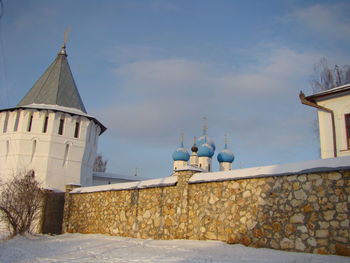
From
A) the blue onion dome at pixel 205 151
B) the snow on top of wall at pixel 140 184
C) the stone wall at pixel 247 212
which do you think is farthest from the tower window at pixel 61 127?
the blue onion dome at pixel 205 151

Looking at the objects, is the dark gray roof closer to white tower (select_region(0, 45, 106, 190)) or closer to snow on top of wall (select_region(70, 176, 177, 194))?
white tower (select_region(0, 45, 106, 190))

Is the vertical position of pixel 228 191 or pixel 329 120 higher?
pixel 329 120

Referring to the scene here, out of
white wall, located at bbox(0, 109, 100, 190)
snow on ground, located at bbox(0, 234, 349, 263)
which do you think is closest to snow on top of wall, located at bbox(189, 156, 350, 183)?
snow on ground, located at bbox(0, 234, 349, 263)

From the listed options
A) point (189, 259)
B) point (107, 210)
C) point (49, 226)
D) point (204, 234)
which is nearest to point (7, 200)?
point (49, 226)

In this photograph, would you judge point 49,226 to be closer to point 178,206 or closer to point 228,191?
point 178,206

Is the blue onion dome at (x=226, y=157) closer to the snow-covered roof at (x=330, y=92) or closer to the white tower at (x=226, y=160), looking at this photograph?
the white tower at (x=226, y=160)

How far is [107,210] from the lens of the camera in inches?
432

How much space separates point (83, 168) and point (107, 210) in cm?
704

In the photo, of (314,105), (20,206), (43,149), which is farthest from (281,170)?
(43,149)

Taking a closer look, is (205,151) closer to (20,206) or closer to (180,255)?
(20,206)

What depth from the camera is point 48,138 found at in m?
16.6

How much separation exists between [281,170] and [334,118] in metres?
5.47

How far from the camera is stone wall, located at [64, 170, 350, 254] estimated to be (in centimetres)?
616

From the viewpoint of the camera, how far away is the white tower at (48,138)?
643 inches
